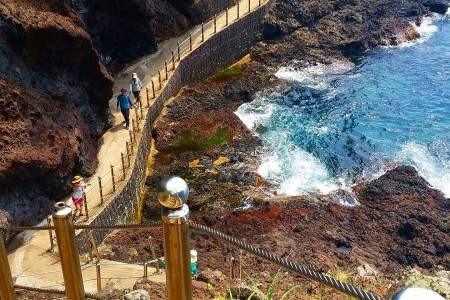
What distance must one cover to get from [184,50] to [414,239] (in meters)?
16.4

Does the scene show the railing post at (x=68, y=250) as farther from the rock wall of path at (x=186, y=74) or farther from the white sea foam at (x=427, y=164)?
the white sea foam at (x=427, y=164)

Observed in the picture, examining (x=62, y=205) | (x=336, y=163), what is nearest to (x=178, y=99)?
(x=336, y=163)

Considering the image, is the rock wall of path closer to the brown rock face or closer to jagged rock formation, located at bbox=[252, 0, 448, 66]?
jagged rock formation, located at bbox=[252, 0, 448, 66]

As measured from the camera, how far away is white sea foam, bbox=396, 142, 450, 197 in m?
21.2

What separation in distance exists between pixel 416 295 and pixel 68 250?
3.52 meters

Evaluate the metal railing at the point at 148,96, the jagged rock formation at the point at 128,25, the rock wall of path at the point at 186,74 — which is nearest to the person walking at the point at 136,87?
the metal railing at the point at 148,96

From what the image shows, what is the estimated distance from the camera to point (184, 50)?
92.5 ft

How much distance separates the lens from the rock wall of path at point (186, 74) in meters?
16.0

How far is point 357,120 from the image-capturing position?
26766 millimetres

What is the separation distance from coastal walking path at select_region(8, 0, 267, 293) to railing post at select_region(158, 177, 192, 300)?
7550 millimetres

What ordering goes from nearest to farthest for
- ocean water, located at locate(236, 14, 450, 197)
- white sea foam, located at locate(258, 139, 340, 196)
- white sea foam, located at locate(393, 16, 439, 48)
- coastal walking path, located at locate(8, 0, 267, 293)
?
coastal walking path, located at locate(8, 0, 267, 293) < white sea foam, located at locate(258, 139, 340, 196) < ocean water, located at locate(236, 14, 450, 197) < white sea foam, located at locate(393, 16, 439, 48)

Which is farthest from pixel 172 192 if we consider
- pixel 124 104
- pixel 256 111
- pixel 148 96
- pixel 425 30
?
pixel 425 30

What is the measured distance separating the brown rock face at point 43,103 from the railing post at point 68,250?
9603 mm

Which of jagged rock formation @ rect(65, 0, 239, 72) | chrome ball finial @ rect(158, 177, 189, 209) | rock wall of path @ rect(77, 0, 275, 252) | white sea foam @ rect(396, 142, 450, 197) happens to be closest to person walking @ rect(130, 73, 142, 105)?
rock wall of path @ rect(77, 0, 275, 252)
